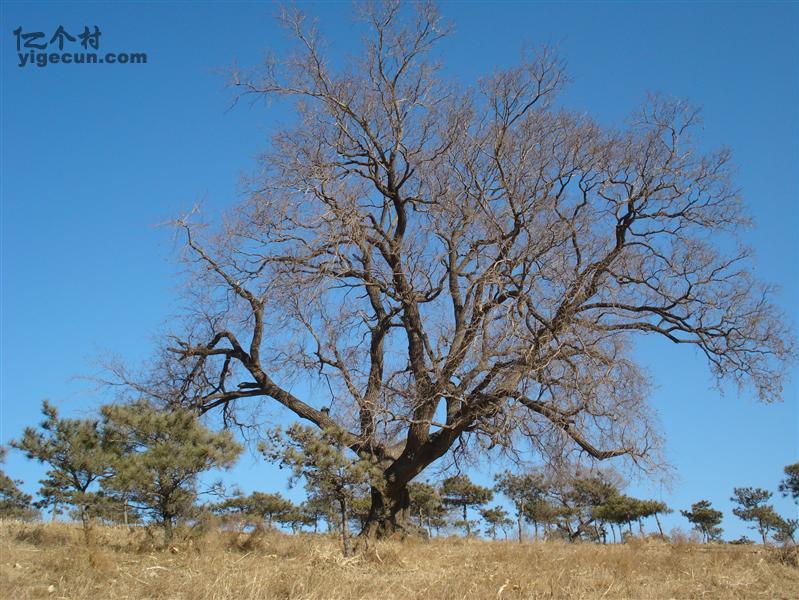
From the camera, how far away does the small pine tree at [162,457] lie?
383 inches

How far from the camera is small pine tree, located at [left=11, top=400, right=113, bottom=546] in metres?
9.79

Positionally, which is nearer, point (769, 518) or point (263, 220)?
point (263, 220)

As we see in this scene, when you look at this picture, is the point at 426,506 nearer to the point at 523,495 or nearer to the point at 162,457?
the point at 523,495

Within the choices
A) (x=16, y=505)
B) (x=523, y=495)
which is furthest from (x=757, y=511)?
(x=16, y=505)

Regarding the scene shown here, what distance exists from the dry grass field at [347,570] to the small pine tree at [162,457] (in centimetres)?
59

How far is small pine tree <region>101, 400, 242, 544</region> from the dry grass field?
0.59 meters

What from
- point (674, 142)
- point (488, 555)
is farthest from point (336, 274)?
point (674, 142)

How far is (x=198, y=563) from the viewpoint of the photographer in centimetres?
A: 897

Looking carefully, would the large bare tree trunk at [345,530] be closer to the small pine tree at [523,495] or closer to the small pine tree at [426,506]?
the small pine tree at [426,506]

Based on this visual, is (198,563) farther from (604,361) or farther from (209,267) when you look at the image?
(604,361)

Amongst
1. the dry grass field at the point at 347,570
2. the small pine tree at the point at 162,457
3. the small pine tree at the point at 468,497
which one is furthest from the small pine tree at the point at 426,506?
the small pine tree at the point at 162,457

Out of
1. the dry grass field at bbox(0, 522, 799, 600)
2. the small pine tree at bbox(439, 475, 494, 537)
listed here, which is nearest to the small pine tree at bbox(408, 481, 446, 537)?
the small pine tree at bbox(439, 475, 494, 537)

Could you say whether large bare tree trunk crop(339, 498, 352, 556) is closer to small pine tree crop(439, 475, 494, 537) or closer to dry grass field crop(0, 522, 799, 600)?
dry grass field crop(0, 522, 799, 600)

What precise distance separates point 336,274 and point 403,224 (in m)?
2.15
